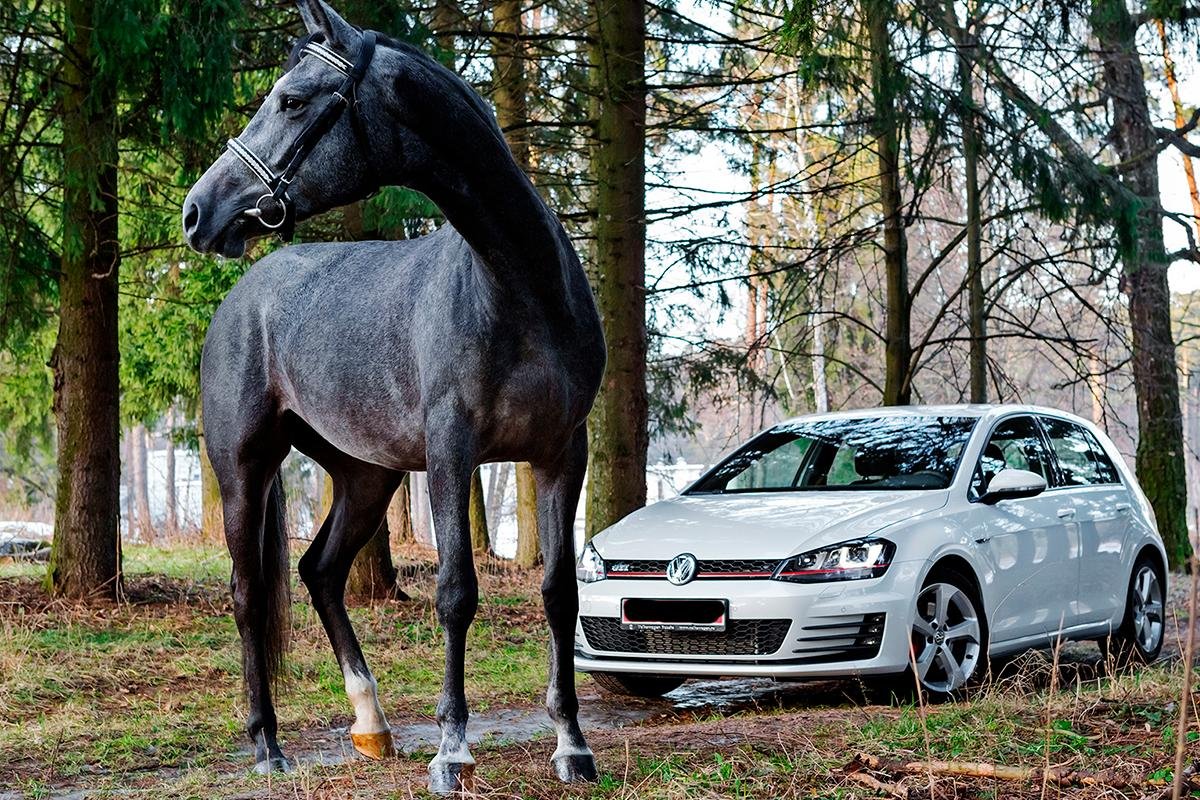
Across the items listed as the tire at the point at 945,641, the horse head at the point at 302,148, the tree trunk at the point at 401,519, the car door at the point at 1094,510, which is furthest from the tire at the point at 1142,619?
the tree trunk at the point at 401,519

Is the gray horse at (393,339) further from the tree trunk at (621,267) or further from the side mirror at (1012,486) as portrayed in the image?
the tree trunk at (621,267)

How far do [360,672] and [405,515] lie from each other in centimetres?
1528

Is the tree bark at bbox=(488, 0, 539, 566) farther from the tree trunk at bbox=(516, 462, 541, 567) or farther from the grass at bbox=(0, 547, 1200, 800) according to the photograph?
the grass at bbox=(0, 547, 1200, 800)

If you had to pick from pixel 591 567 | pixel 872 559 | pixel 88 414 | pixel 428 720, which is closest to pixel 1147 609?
pixel 872 559

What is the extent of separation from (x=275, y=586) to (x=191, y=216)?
2250mm

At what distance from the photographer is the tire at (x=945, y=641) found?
24.3 ft

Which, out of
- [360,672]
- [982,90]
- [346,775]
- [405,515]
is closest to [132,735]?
[360,672]

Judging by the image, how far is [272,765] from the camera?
5.58 metres

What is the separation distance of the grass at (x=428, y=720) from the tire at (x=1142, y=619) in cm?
32

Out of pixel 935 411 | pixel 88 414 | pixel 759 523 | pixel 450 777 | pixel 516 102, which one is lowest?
pixel 450 777

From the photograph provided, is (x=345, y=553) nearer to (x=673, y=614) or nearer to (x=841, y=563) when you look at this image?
(x=673, y=614)

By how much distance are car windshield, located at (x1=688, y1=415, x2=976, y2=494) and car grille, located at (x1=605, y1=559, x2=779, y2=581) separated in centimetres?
126

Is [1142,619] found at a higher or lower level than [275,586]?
lower

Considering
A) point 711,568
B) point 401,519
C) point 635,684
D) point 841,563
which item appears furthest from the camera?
point 401,519
